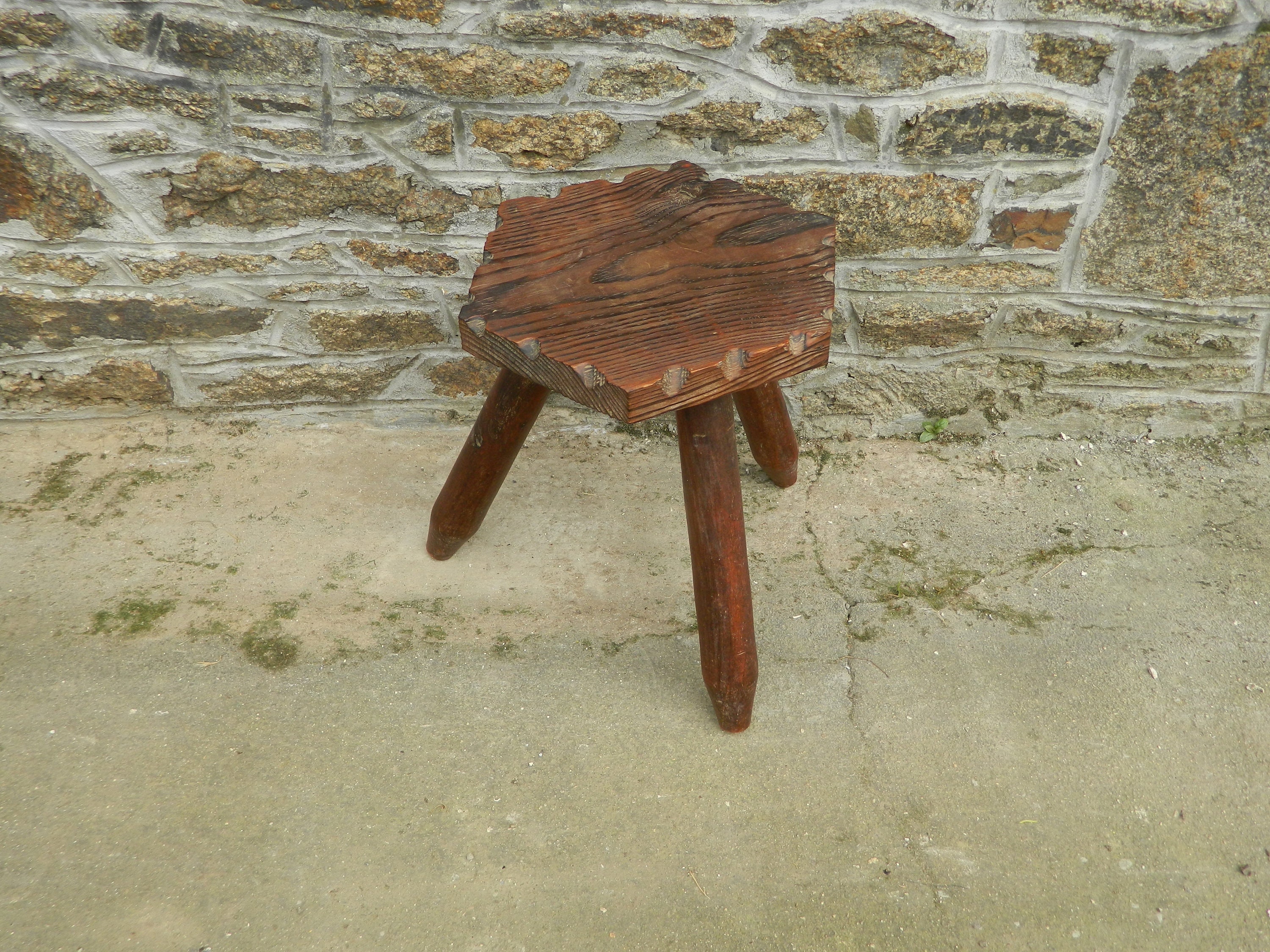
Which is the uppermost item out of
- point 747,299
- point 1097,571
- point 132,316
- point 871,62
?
point 871,62

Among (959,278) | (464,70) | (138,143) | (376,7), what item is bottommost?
(959,278)

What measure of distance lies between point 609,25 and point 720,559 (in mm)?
1070

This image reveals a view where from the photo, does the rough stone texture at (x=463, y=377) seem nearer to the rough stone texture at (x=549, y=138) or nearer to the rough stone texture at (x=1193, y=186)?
the rough stone texture at (x=549, y=138)

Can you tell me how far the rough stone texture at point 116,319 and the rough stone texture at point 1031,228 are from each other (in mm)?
1681

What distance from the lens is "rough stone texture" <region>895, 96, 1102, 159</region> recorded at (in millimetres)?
1824

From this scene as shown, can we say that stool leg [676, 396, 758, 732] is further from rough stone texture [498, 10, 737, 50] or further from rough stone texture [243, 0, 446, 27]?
rough stone texture [243, 0, 446, 27]

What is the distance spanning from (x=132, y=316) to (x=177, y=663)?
34.2 inches

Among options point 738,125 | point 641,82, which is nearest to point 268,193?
point 641,82

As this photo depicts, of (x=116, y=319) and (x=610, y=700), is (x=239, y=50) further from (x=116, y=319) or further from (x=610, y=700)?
(x=610, y=700)

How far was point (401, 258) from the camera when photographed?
1983 millimetres

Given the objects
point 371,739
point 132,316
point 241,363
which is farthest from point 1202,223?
point 132,316

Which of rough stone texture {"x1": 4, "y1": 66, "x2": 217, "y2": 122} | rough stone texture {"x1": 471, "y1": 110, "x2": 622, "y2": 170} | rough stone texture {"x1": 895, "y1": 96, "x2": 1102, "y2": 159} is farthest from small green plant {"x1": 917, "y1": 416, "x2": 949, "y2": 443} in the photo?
rough stone texture {"x1": 4, "y1": 66, "x2": 217, "y2": 122}

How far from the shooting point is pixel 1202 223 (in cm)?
195

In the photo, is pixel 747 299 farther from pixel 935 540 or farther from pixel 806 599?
pixel 935 540
